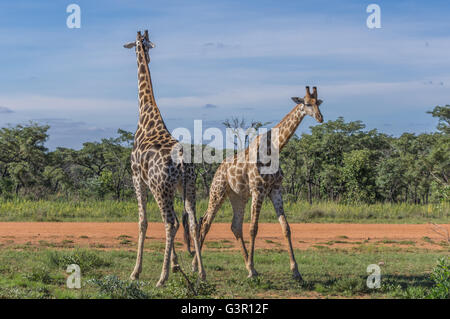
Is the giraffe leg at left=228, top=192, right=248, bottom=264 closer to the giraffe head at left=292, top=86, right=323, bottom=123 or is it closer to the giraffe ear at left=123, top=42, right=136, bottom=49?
the giraffe head at left=292, top=86, right=323, bottom=123

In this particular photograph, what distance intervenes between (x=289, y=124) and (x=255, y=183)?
3.84ft

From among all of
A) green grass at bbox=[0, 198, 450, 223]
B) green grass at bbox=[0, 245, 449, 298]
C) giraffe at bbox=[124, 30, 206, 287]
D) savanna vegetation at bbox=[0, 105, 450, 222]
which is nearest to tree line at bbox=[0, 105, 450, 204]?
savanna vegetation at bbox=[0, 105, 450, 222]

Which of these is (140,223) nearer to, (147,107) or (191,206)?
(191,206)

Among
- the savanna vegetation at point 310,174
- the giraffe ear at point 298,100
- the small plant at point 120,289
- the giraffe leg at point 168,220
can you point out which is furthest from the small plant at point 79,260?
the savanna vegetation at point 310,174

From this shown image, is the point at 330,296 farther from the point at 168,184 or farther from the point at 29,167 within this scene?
the point at 29,167

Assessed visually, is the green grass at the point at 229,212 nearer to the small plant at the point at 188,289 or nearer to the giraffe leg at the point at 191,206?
the giraffe leg at the point at 191,206

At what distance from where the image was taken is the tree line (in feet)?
78.8

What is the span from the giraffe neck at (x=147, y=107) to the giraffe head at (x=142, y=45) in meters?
0.05

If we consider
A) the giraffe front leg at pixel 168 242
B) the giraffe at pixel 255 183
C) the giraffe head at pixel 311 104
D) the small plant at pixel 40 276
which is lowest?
the small plant at pixel 40 276

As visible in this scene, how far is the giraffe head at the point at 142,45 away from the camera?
9.80m

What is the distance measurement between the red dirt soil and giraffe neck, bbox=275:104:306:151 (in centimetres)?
478

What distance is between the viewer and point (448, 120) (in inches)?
1213

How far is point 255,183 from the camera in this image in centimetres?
901

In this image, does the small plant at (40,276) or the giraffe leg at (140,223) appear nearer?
the small plant at (40,276)
